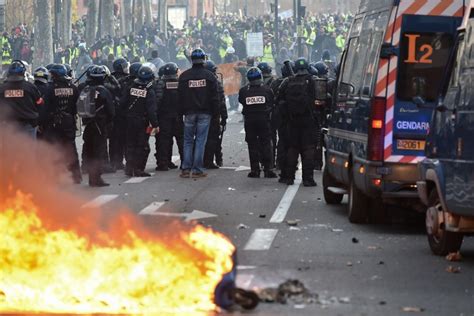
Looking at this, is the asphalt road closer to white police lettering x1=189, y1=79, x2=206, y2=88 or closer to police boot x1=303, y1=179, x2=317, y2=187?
police boot x1=303, y1=179, x2=317, y2=187

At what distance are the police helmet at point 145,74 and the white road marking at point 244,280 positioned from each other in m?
12.0

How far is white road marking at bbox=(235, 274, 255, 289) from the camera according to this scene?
10.3m

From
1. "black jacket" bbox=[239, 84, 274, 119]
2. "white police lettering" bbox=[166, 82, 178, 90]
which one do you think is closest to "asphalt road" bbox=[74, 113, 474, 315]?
"black jacket" bbox=[239, 84, 274, 119]

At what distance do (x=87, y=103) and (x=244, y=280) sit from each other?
10565 millimetres

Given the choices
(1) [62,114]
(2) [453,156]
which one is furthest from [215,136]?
(2) [453,156]

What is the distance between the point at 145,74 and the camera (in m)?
22.7

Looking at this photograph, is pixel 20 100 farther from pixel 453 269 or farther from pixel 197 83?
pixel 453 269

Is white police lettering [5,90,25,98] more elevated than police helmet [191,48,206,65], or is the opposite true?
police helmet [191,48,206,65]

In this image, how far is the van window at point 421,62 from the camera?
1429 centimetres

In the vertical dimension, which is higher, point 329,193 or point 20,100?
point 20,100

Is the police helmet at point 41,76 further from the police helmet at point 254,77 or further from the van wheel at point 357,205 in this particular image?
the van wheel at point 357,205

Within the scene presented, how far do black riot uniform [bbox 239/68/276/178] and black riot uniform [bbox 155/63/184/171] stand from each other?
2060 mm

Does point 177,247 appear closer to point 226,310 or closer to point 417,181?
point 226,310

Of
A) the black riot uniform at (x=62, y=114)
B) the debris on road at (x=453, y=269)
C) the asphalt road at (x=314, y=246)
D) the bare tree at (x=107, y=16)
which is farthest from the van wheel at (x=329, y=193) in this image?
the bare tree at (x=107, y=16)
